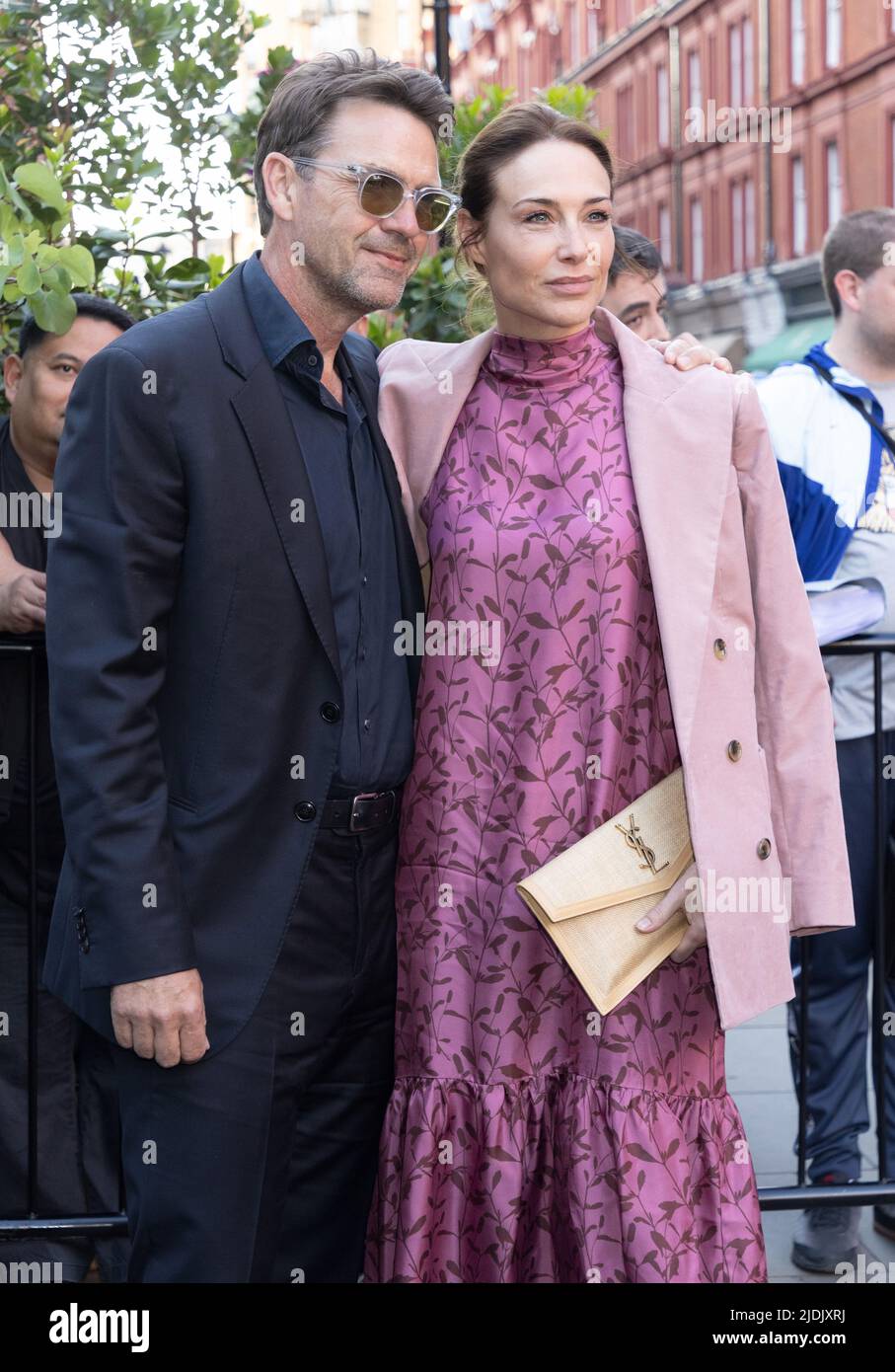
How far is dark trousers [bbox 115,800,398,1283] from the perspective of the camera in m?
2.63

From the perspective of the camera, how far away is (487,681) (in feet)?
9.53

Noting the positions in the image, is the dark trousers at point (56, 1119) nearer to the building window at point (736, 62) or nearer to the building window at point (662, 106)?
the building window at point (736, 62)

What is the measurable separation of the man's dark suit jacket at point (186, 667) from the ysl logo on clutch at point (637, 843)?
53cm

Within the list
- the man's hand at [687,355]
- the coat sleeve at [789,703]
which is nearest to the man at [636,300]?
the man's hand at [687,355]

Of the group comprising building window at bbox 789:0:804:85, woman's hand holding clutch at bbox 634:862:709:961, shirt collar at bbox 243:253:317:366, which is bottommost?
woman's hand holding clutch at bbox 634:862:709:961

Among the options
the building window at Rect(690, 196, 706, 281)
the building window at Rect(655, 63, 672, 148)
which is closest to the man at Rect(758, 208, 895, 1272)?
the building window at Rect(690, 196, 706, 281)

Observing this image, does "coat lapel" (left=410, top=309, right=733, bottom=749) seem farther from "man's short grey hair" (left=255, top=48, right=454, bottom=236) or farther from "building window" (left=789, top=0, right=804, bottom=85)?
"building window" (left=789, top=0, right=804, bottom=85)

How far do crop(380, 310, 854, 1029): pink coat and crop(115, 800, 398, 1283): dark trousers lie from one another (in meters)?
0.56

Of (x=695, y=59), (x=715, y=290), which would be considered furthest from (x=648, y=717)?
(x=695, y=59)

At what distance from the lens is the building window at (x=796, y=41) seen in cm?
2616

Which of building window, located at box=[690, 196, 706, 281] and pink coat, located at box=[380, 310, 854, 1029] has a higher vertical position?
building window, located at box=[690, 196, 706, 281]

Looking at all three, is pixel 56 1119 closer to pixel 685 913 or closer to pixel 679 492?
pixel 685 913

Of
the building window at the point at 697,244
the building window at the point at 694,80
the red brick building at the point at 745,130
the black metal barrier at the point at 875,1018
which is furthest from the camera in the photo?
the building window at the point at 697,244
